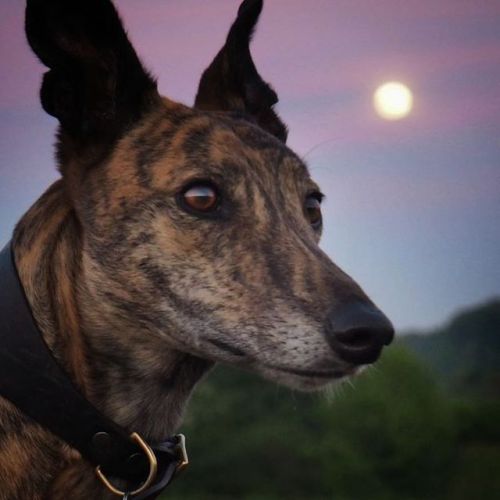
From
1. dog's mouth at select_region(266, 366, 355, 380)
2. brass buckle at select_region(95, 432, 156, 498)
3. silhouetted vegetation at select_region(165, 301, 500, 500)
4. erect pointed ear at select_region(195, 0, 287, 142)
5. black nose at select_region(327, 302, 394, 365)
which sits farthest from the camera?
silhouetted vegetation at select_region(165, 301, 500, 500)

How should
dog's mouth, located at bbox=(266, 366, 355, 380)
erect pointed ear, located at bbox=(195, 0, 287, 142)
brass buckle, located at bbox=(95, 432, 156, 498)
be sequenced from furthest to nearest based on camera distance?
erect pointed ear, located at bbox=(195, 0, 287, 142) → brass buckle, located at bbox=(95, 432, 156, 498) → dog's mouth, located at bbox=(266, 366, 355, 380)

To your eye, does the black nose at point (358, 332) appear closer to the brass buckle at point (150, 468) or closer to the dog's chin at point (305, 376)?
the dog's chin at point (305, 376)

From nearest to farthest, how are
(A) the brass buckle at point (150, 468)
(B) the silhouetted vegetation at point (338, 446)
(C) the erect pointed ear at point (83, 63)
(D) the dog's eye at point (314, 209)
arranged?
(A) the brass buckle at point (150, 468) < (C) the erect pointed ear at point (83, 63) < (D) the dog's eye at point (314, 209) < (B) the silhouetted vegetation at point (338, 446)

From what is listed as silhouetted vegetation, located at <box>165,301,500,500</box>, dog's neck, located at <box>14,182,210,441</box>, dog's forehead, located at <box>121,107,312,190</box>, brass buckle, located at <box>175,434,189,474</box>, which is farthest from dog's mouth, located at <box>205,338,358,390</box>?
silhouetted vegetation, located at <box>165,301,500,500</box>

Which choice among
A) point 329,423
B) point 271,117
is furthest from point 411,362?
point 271,117

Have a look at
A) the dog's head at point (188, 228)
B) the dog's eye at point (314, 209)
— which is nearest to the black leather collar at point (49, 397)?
the dog's head at point (188, 228)

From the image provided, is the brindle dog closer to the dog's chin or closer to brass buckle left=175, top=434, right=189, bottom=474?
the dog's chin

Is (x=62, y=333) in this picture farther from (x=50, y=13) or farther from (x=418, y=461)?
(x=418, y=461)

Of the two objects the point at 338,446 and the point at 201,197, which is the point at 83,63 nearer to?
the point at 201,197
